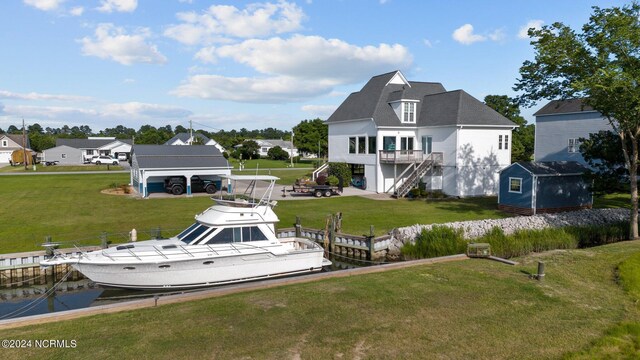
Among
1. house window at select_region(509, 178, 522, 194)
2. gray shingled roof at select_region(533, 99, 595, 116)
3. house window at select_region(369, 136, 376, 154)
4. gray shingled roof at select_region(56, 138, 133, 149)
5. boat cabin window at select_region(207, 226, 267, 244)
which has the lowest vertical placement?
boat cabin window at select_region(207, 226, 267, 244)

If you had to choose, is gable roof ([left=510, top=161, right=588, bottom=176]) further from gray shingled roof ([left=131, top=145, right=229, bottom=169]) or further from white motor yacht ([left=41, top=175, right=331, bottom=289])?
gray shingled roof ([left=131, top=145, right=229, bottom=169])

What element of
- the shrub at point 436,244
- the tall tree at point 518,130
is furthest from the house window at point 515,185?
the tall tree at point 518,130

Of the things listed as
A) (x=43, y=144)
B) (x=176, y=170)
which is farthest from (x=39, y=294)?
(x=43, y=144)

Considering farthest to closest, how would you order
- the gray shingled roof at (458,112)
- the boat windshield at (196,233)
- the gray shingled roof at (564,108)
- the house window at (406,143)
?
the gray shingled roof at (564,108), the house window at (406,143), the gray shingled roof at (458,112), the boat windshield at (196,233)

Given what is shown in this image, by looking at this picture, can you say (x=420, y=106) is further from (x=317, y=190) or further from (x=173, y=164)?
(x=173, y=164)

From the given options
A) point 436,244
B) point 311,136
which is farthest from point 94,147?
point 436,244

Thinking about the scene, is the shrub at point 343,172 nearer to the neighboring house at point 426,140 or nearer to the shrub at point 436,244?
the neighboring house at point 426,140

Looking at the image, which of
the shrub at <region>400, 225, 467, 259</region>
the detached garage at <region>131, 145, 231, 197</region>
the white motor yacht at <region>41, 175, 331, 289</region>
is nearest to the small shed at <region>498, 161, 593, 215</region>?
the shrub at <region>400, 225, 467, 259</region>
